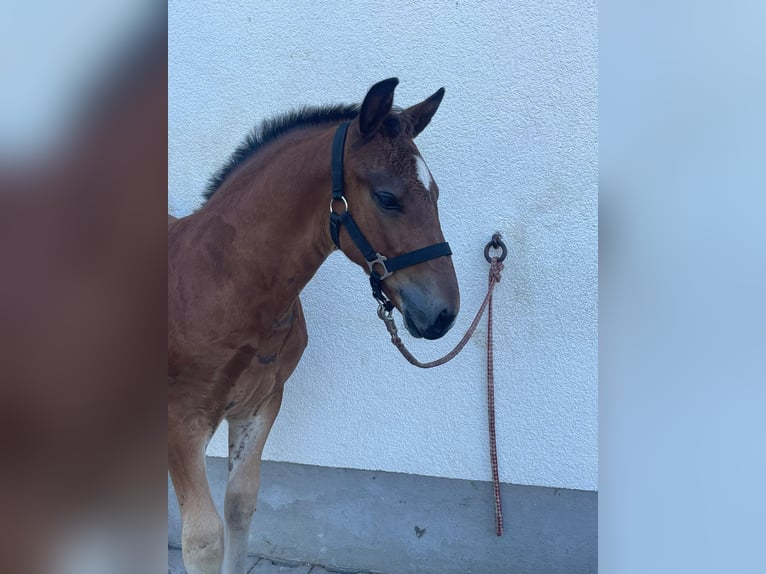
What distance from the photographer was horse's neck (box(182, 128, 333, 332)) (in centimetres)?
159

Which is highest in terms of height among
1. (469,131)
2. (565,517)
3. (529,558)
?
(469,131)

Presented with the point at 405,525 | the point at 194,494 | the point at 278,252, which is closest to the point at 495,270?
the point at 278,252

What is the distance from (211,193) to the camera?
189 cm

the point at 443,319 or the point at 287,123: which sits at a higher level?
the point at 287,123

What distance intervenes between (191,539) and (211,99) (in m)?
1.84

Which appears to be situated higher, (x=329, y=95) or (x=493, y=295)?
(x=329, y=95)

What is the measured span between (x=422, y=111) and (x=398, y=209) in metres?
0.39

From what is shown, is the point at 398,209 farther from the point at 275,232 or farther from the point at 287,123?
the point at 287,123

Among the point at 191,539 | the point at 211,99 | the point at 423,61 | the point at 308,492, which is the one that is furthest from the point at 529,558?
the point at 211,99

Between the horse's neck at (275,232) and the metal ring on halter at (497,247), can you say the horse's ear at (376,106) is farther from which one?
the metal ring on halter at (497,247)

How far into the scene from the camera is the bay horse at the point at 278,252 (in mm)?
1461

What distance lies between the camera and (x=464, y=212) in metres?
2.23

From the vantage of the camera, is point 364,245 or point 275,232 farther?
point 275,232
